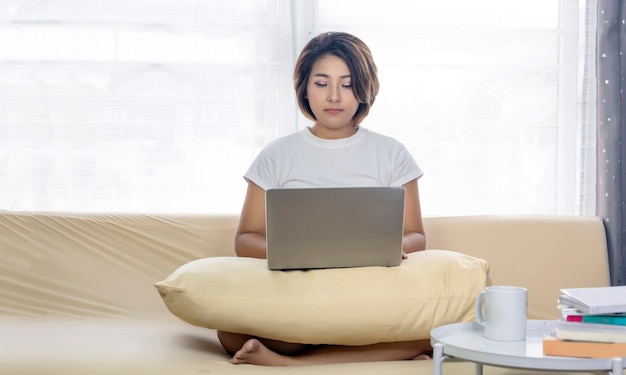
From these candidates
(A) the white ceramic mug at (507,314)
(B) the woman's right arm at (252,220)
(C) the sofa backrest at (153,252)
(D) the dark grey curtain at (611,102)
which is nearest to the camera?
(A) the white ceramic mug at (507,314)

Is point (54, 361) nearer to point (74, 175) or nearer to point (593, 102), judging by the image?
point (74, 175)

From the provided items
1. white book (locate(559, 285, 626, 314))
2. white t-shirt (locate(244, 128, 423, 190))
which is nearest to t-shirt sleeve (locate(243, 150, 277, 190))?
white t-shirt (locate(244, 128, 423, 190))

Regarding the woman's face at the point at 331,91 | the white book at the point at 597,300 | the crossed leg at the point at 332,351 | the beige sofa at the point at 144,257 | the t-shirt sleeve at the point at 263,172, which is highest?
the woman's face at the point at 331,91

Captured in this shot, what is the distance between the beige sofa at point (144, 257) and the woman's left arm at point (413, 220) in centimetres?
18

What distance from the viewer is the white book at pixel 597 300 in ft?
4.29

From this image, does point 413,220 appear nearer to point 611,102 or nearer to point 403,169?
point 403,169

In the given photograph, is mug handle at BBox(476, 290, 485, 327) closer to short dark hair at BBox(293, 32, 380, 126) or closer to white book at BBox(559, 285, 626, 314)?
white book at BBox(559, 285, 626, 314)

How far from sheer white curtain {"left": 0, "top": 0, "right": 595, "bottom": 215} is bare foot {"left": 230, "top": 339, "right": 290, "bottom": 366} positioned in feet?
3.86

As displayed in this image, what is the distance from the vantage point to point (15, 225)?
2.29 metres

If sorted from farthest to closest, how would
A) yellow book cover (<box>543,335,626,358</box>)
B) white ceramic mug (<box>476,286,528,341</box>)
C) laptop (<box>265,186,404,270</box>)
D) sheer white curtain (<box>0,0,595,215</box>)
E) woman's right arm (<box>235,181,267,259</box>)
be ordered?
sheer white curtain (<box>0,0,595,215</box>), woman's right arm (<box>235,181,267,259</box>), laptop (<box>265,186,404,270</box>), white ceramic mug (<box>476,286,528,341</box>), yellow book cover (<box>543,335,626,358</box>)

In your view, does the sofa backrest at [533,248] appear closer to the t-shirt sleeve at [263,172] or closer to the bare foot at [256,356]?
the t-shirt sleeve at [263,172]

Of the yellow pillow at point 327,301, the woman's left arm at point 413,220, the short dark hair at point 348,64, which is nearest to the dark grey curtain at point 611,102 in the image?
the woman's left arm at point 413,220

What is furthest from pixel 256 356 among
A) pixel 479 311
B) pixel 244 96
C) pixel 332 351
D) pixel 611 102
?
pixel 611 102

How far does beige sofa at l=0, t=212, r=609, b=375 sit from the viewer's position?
219 centimetres
